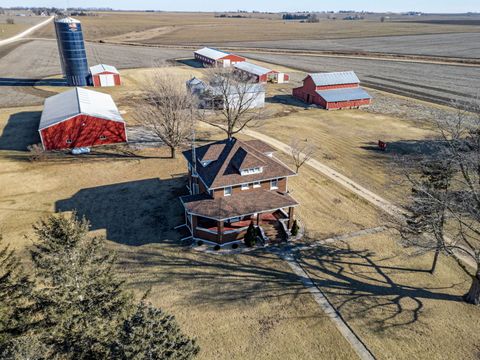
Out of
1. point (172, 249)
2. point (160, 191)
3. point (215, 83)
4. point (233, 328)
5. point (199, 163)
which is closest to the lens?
point (233, 328)

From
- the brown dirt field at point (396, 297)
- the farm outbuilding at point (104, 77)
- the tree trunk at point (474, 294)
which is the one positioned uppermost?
the farm outbuilding at point (104, 77)

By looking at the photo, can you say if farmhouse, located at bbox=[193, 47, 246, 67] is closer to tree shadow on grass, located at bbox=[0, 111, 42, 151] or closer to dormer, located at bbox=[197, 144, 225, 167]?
tree shadow on grass, located at bbox=[0, 111, 42, 151]

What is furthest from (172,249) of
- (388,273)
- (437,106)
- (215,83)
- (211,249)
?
(437,106)

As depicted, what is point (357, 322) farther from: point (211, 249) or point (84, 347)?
point (84, 347)

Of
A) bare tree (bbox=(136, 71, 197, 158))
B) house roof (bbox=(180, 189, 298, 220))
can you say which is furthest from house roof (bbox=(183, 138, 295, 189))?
bare tree (bbox=(136, 71, 197, 158))

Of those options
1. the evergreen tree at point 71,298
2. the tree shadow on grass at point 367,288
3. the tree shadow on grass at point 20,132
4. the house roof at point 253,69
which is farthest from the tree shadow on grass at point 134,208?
the house roof at point 253,69

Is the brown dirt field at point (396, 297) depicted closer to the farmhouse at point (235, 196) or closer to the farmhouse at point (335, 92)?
the farmhouse at point (235, 196)

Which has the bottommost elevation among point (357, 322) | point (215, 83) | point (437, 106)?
point (357, 322)
